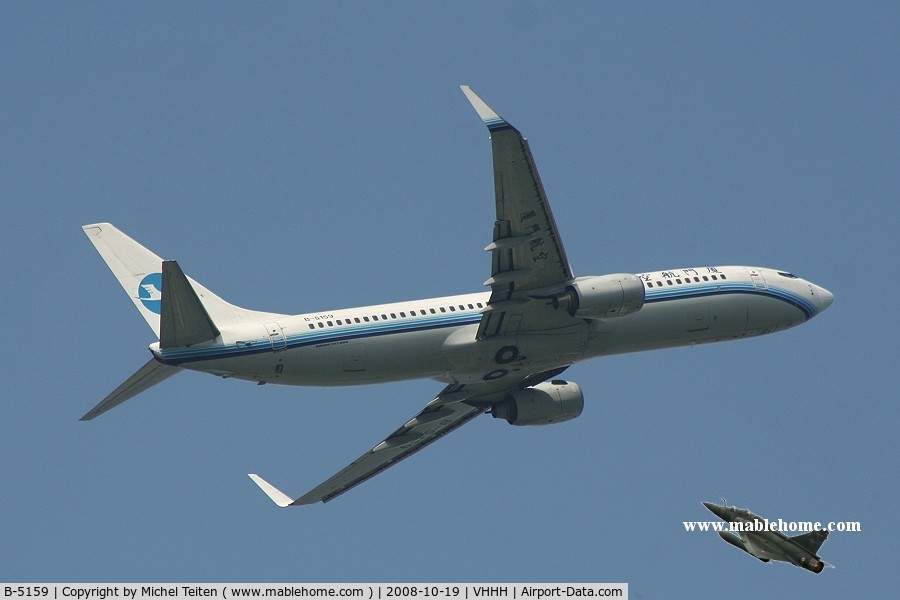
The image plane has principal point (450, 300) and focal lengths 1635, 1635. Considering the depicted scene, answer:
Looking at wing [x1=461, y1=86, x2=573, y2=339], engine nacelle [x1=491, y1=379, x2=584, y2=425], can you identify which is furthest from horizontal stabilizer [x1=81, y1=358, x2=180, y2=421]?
engine nacelle [x1=491, y1=379, x2=584, y2=425]

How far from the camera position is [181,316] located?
5388cm

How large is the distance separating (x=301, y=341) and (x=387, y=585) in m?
9.50

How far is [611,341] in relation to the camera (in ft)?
202

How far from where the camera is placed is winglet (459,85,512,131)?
5075cm

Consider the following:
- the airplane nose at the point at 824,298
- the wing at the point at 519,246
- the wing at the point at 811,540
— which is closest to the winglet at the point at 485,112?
the wing at the point at 519,246

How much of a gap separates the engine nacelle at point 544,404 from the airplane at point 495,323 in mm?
56

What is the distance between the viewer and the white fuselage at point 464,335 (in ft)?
185

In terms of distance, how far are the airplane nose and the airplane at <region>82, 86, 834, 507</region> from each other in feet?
2.68

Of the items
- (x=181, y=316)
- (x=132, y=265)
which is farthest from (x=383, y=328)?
(x=132, y=265)

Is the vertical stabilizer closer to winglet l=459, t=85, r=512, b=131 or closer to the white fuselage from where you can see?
the white fuselage

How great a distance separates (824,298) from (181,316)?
28.0 metres

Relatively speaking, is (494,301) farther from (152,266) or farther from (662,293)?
(152,266)

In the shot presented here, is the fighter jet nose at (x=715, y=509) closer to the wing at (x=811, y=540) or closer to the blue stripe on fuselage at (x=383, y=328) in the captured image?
the wing at (x=811, y=540)

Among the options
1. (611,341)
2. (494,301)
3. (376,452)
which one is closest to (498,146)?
(494,301)
